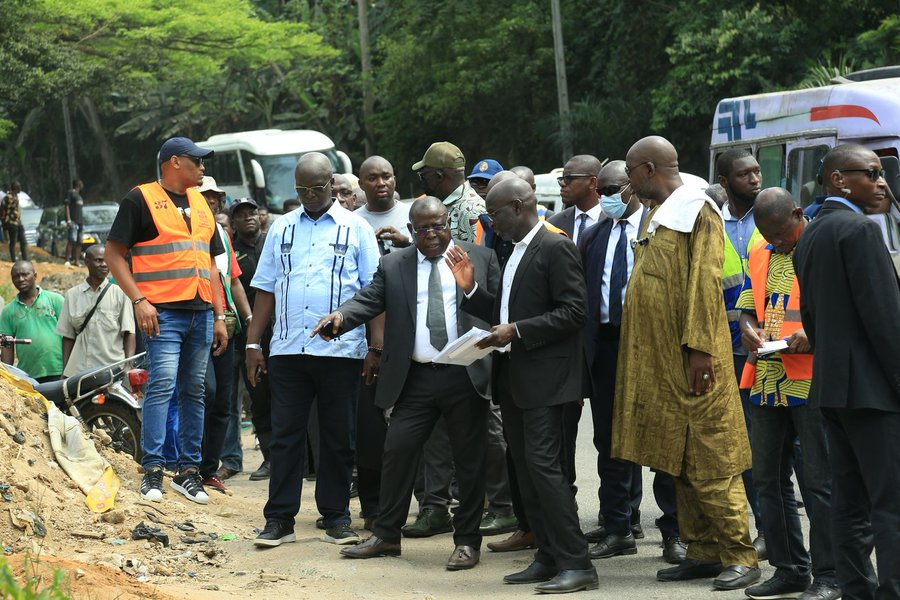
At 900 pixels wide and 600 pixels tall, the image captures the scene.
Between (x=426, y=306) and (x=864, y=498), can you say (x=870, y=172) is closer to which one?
(x=864, y=498)

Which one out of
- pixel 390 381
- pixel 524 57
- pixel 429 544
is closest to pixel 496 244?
pixel 390 381

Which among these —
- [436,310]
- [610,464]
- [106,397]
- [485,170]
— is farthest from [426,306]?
[106,397]

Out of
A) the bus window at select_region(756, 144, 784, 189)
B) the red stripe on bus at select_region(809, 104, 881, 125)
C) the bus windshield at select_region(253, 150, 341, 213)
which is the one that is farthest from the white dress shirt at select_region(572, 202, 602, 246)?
the bus windshield at select_region(253, 150, 341, 213)

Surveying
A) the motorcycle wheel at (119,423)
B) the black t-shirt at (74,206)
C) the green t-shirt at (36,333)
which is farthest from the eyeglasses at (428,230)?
the black t-shirt at (74,206)

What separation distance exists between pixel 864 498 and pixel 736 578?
1.04m

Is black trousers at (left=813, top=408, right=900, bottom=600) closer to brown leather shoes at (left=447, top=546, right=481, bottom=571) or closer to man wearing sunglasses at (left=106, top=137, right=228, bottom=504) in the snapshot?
brown leather shoes at (left=447, top=546, right=481, bottom=571)

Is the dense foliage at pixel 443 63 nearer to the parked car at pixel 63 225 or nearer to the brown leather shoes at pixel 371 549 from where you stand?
the parked car at pixel 63 225

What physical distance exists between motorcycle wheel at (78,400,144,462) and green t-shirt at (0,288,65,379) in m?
Result: 1.71

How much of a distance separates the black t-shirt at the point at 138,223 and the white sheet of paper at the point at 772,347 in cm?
390

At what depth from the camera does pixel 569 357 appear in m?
6.73

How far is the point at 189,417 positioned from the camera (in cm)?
902

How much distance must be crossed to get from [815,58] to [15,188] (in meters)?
19.5

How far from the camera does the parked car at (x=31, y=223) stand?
4009cm

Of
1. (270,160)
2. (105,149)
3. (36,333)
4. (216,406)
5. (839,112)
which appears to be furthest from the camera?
(105,149)
